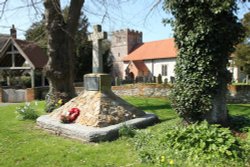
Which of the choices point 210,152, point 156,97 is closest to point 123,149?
point 210,152

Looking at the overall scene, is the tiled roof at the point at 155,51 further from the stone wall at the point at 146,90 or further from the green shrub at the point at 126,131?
the green shrub at the point at 126,131

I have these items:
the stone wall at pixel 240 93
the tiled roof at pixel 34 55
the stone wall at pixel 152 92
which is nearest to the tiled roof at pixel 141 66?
the tiled roof at pixel 34 55

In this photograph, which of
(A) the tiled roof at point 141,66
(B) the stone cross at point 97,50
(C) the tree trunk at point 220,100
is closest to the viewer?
(C) the tree trunk at point 220,100

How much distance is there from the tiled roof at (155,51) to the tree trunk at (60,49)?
37.4 metres

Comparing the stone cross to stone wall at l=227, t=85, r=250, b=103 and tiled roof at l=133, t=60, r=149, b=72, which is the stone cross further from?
tiled roof at l=133, t=60, r=149, b=72

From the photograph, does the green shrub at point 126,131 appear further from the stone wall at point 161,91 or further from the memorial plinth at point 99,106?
the stone wall at point 161,91

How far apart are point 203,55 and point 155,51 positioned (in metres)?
48.2

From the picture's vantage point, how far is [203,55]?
821 centimetres

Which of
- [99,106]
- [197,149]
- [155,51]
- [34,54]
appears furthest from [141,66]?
[197,149]

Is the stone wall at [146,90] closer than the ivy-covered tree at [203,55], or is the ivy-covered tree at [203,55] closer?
the ivy-covered tree at [203,55]

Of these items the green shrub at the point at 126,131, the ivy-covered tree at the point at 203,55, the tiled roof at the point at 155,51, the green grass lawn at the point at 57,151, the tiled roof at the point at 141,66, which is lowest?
the green grass lawn at the point at 57,151

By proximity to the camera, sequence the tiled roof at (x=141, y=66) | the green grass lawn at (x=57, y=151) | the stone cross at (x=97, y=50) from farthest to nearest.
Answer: the tiled roof at (x=141, y=66), the stone cross at (x=97, y=50), the green grass lawn at (x=57, y=151)

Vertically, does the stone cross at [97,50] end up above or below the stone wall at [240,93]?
above

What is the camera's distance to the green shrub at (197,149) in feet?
19.4
